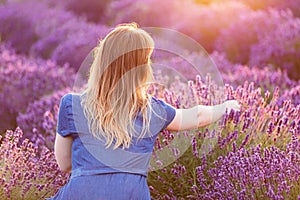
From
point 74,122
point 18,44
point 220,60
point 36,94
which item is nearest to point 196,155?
point 74,122

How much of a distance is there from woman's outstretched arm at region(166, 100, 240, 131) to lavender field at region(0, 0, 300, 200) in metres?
0.23

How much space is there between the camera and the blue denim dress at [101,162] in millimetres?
2768

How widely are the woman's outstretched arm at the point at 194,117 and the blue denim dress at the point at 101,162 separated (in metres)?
0.15

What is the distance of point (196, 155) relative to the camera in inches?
138

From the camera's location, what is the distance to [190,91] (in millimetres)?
4301

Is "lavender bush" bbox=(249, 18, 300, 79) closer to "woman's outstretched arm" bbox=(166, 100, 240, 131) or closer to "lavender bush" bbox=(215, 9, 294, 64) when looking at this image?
"lavender bush" bbox=(215, 9, 294, 64)

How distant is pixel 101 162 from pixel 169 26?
285 inches

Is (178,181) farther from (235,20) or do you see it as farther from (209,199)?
(235,20)

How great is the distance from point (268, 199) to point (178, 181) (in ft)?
2.07

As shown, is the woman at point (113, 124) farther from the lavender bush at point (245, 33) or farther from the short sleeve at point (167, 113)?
the lavender bush at point (245, 33)

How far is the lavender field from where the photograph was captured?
331 centimetres

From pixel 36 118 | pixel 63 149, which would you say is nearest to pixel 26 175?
pixel 63 149

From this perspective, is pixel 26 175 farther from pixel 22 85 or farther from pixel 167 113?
pixel 22 85

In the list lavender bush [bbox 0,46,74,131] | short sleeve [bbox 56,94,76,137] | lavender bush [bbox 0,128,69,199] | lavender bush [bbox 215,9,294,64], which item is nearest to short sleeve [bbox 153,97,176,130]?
short sleeve [bbox 56,94,76,137]
